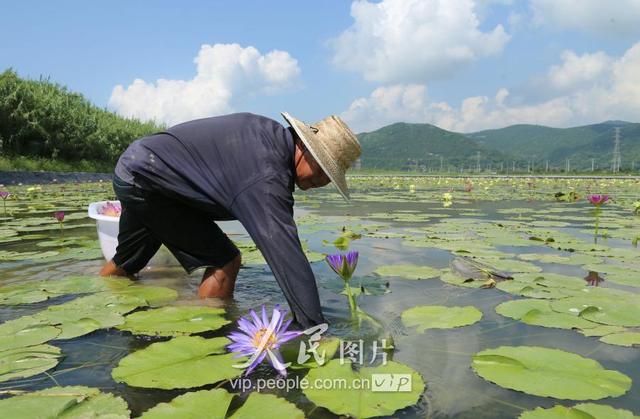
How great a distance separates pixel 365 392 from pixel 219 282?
1354 mm

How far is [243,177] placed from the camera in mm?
1891

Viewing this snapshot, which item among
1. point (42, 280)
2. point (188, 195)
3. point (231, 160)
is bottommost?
point (42, 280)

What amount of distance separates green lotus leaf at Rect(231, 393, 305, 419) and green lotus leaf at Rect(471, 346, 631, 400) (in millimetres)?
678

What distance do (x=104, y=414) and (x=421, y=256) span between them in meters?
2.84

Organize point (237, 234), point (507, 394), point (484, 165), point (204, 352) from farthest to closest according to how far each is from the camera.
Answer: point (484, 165)
point (237, 234)
point (204, 352)
point (507, 394)

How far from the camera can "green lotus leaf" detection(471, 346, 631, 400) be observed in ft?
4.47

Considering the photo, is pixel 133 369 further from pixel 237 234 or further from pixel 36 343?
pixel 237 234

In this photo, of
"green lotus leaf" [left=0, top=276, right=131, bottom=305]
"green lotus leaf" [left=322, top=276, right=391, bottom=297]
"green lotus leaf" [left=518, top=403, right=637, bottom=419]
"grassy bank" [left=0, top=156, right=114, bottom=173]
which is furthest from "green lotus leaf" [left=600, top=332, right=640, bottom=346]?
"grassy bank" [left=0, top=156, right=114, bottom=173]

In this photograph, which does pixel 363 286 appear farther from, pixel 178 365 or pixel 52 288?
pixel 52 288

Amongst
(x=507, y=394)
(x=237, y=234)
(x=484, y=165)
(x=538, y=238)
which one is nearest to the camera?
(x=507, y=394)

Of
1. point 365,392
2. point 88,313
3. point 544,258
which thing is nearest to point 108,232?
point 88,313

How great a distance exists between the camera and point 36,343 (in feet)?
5.65

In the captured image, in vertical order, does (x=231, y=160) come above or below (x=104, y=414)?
above

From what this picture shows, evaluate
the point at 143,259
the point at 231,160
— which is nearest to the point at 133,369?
the point at 231,160
